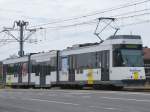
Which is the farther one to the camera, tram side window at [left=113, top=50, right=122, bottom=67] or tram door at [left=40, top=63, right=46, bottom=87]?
tram door at [left=40, top=63, right=46, bottom=87]

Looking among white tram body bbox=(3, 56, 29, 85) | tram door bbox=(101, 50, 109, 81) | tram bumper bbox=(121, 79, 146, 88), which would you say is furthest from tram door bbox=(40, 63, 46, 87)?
tram bumper bbox=(121, 79, 146, 88)

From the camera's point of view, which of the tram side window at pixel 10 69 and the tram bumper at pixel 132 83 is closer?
the tram bumper at pixel 132 83

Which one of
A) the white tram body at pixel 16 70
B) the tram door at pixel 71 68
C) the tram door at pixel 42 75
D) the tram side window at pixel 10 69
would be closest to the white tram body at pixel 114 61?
the tram door at pixel 71 68

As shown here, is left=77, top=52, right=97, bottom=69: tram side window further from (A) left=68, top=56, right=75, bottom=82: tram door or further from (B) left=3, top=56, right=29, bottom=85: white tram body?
(B) left=3, top=56, right=29, bottom=85: white tram body

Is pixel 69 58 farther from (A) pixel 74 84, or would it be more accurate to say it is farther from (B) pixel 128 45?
(B) pixel 128 45

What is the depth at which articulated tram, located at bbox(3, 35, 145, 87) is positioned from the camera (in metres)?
39.0

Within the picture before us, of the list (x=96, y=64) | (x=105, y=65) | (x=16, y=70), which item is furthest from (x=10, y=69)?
(x=105, y=65)

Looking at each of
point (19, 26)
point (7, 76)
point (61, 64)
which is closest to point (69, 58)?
point (61, 64)

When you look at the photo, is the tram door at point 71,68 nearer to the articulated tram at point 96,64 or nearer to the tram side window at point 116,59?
the articulated tram at point 96,64

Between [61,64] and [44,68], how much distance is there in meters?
4.04

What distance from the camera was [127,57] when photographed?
3941cm

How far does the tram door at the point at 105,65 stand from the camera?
39438mm

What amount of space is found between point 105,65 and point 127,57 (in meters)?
1.69

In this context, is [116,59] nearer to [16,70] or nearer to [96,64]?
[96,64]
